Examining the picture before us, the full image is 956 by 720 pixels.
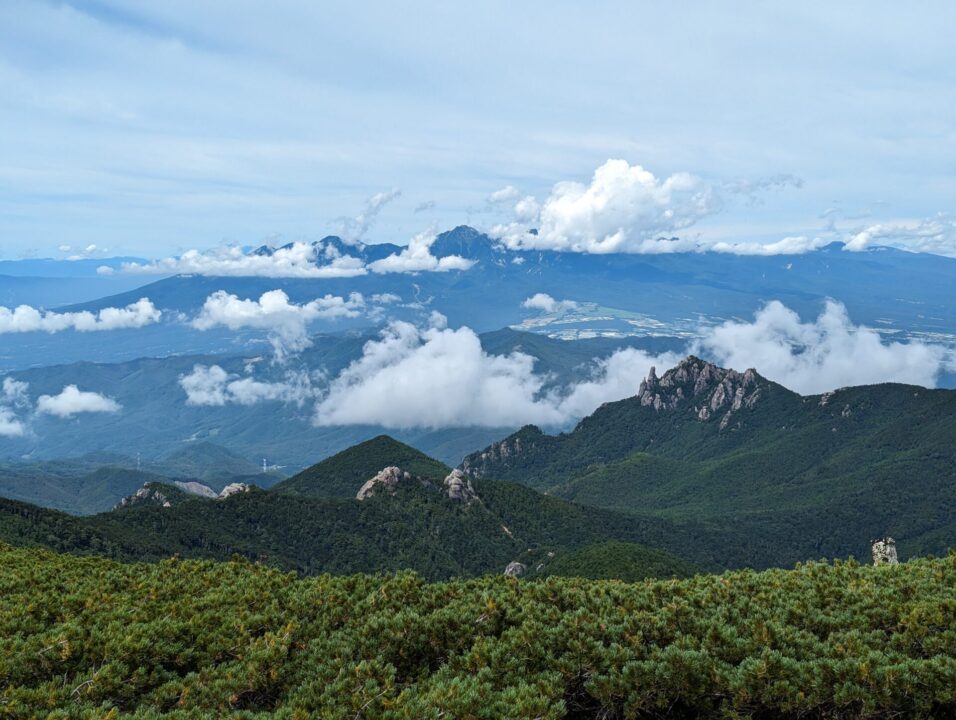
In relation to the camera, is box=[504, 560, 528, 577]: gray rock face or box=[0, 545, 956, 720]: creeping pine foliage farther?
box=[504, 560, 528, 577]: gray rock face

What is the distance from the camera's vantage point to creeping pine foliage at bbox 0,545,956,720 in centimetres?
1773

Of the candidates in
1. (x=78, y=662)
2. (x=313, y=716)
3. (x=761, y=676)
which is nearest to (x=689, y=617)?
(x=761, y=676)

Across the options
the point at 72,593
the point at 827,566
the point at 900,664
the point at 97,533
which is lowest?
the point at 97,533

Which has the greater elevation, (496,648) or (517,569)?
(496,648)

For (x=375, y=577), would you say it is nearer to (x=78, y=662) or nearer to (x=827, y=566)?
(x=78, y=662)

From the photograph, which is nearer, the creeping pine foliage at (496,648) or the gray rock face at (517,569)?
the creeping pine foliage at (496,648)

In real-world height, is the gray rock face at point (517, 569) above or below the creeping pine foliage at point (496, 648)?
below

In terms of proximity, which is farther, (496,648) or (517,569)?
(517,569)

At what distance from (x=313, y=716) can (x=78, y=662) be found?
10153 mm

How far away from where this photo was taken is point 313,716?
17.6 metres

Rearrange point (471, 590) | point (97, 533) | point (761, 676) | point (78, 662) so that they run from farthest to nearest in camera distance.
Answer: point (97, 533), point (471, 590), point (78, 662), point (761, 676)

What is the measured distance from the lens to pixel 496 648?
67.8ft

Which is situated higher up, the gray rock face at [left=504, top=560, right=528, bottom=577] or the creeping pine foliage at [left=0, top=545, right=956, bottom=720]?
the creeping pine foliage at [left=0, top=545, right=956, bottom=720]

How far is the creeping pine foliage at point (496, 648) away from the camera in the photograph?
17.7m
